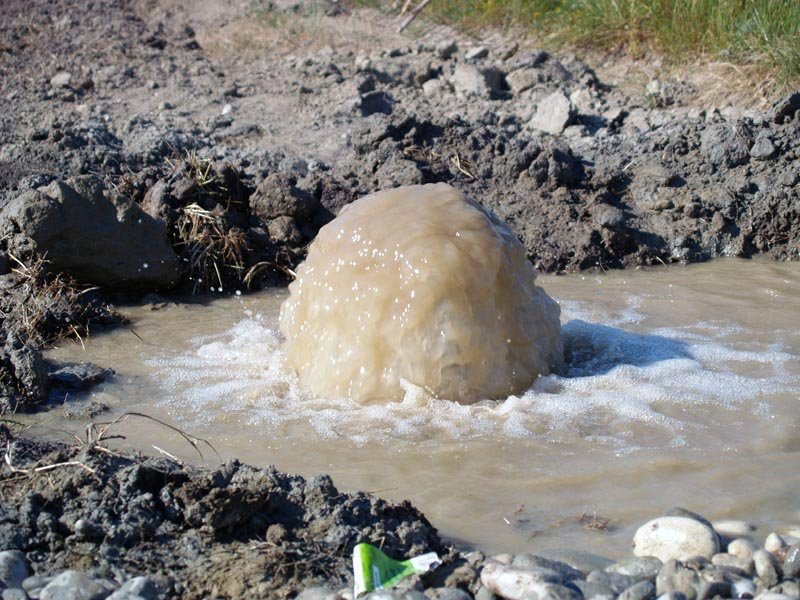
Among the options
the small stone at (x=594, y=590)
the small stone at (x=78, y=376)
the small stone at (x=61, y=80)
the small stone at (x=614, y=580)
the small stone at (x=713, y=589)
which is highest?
the small stone at (x=61, y=80)

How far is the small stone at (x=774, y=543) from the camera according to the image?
138 inches

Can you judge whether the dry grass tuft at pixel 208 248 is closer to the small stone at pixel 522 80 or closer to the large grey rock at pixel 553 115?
the large grey rock at pixel 553 115

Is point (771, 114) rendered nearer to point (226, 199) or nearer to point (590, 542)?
point (226, 199)

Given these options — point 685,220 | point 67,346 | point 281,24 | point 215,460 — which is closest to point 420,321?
point 215,460

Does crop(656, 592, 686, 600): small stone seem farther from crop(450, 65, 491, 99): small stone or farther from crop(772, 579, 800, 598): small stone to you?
crop(450, 65, 491, 99): small stone

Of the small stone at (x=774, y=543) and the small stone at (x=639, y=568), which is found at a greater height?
the small stone at (x=774, y=543)

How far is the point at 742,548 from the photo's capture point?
3.50 meters

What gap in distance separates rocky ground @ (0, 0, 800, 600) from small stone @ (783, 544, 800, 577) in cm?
111

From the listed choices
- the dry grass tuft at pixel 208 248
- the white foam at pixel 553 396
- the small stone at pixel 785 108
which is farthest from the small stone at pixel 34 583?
the small stone at pixel 785 108

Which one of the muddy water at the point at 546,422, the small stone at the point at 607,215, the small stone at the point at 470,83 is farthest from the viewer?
the small stone at the point at 470,83

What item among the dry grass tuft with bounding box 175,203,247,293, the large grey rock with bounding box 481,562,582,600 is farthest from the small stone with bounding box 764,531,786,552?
the dry grass tuft with bounding box 175,203,247,293

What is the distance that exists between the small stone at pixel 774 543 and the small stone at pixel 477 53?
24.1 feet

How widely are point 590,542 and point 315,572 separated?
1.05 m

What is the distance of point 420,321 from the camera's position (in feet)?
16.3
